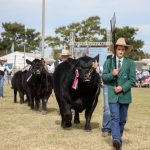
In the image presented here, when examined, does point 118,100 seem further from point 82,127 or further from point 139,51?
point 139,51

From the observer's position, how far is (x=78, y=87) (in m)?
10.3

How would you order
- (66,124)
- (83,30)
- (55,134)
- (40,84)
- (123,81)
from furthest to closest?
(83,30), (40,84), (66,124), (55,134), (123,81)

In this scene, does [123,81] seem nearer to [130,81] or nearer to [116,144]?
[130,81]

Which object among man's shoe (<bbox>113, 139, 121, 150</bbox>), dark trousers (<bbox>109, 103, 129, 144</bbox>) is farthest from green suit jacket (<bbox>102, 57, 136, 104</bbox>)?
man's shoe (<bbox>113, 139, 121, 150</bbox>)

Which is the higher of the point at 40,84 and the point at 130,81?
the point at 130,81

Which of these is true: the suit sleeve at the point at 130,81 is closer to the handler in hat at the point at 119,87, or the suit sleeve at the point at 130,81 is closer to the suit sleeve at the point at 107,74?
the handler in hat at the point at 119,87

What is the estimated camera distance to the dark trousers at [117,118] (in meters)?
7.95

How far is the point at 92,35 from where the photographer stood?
65875 millimetres

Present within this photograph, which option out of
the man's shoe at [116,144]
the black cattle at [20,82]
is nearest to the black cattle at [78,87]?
the man's shoe at [116,144]

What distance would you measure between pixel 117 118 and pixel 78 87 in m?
2.46

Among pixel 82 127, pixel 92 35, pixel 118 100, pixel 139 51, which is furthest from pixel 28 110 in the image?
pixel 139 51

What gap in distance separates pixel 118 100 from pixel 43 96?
23.2ft

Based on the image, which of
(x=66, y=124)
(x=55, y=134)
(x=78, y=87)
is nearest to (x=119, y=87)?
(x=78, y=87)

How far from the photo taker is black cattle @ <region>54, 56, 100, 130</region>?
32.7 feet
